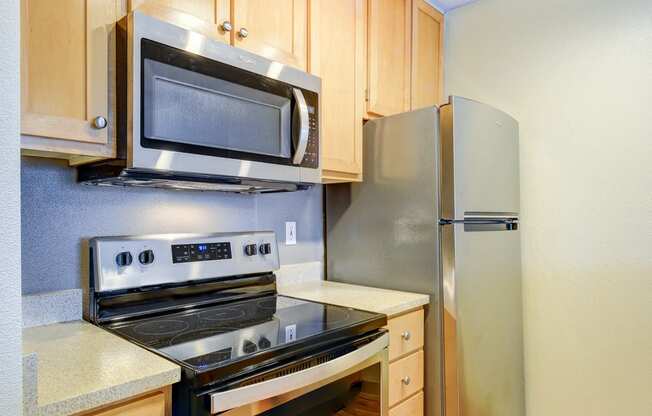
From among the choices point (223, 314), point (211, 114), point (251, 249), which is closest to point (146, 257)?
→ point (223, 314)

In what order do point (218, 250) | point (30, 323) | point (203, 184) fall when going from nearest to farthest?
point (30, 323) → point (203, 184) → point (218, 250)

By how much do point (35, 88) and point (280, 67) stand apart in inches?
29.0

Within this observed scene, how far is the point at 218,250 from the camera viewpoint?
62.8 inches

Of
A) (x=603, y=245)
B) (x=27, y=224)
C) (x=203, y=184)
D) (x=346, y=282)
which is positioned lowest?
(x=346, y=282)

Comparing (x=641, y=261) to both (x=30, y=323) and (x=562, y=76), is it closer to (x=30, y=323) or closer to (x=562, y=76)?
Result: (x=562, y=76)

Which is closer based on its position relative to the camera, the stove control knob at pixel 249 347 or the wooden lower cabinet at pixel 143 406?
the wooden lower cabinet at pixel 143 406

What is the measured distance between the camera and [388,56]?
2045mm

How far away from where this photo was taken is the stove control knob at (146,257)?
4.50 ft

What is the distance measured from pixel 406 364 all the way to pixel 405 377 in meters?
0.05

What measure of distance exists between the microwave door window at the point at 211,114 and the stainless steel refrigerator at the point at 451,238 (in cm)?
60

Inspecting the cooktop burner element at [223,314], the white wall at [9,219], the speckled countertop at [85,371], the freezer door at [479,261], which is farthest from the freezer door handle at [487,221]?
the white wall at [9,219]

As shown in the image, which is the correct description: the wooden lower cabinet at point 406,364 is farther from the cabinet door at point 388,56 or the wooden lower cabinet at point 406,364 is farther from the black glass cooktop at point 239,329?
the cabinet door at point 388,56

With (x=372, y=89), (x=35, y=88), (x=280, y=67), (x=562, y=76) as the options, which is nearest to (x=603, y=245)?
(x=562, y=76)

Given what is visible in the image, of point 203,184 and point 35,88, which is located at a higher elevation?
point 35,88
